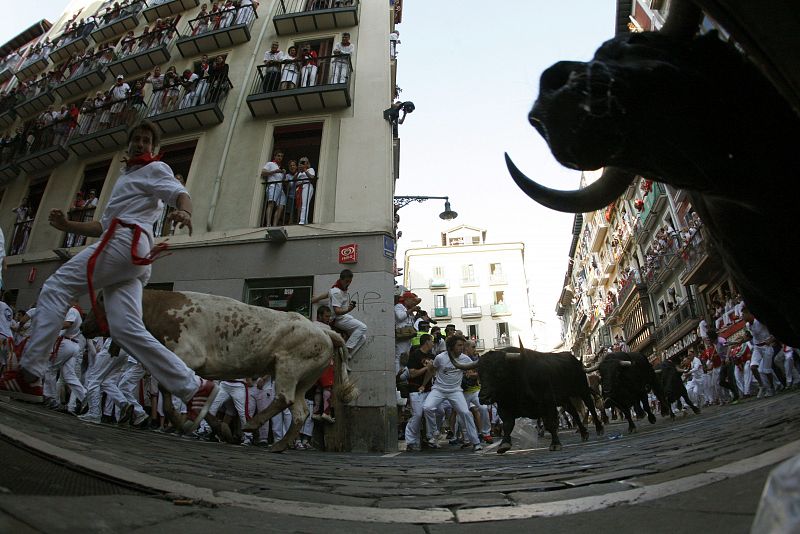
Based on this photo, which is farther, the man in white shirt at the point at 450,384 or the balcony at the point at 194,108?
the balcony at the point at 194,108

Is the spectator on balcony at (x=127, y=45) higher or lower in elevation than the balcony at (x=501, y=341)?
higher

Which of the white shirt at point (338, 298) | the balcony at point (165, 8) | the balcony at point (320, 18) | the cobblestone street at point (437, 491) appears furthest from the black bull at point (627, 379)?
the balcony at point (165, 8)

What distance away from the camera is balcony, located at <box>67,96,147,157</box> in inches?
573

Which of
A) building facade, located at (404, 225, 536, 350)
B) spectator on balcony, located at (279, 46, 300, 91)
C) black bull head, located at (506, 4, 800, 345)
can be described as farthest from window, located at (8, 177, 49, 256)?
building facade, located at (404, 225, 536, 350)

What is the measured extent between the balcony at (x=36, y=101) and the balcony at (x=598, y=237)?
43770 millimetres

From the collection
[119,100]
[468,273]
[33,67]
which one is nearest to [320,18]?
[119,100]

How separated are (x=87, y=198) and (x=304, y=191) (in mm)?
8432

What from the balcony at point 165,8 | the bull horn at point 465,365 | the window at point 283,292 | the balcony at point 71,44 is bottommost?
the bull horn at point 465,365

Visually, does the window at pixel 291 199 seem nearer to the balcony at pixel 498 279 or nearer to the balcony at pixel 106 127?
the balcony at pixel 106 127

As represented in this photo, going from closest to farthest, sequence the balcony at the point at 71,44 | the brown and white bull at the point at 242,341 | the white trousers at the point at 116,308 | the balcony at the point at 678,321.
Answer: the white trousers at the point at 116,308 < the brown and white bull at the point at 242,341 < the balcony at the point at 71,44 < the balcony at the point at 678,321

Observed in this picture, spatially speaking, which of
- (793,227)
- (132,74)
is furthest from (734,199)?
(132,74)

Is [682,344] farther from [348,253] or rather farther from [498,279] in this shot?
[498,279]

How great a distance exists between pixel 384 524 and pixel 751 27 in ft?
5.73

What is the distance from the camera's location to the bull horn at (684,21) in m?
1.54
